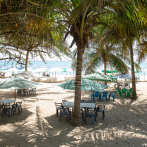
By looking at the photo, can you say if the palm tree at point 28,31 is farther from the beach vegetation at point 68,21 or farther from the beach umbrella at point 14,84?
the beach umbrella at point 14,84

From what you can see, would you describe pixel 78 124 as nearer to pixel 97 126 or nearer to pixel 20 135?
pixel 97 126

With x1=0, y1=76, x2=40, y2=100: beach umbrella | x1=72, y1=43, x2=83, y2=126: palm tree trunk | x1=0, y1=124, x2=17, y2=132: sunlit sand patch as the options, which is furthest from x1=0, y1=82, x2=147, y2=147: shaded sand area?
x1=0, y1=76, x2=40, y2=100: beach umbrella

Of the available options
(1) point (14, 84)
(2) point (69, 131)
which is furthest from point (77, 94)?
(1) point (14, 84)

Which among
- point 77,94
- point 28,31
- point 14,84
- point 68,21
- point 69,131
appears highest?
point 68,21

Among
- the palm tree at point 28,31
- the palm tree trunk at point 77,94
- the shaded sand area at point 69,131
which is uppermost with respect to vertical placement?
the palm tree at point 28,31

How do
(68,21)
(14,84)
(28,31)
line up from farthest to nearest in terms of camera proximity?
→ 1. (14,84)
2. (68,21)
3. (28,31)

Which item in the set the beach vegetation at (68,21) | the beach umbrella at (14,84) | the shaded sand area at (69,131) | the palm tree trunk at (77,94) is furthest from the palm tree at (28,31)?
the shaded sand area at (69,131)

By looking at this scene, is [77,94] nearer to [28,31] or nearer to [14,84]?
[28,31]

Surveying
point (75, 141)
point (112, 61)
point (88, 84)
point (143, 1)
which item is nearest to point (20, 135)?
point (75, 141)

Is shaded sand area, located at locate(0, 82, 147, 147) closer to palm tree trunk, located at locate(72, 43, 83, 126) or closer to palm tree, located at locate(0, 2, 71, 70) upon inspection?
palm tree trunk, located at locate(72, 43, 83, 126)

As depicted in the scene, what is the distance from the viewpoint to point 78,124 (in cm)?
648

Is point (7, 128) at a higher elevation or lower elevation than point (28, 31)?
lower

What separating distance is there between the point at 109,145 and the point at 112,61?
43.2 ft

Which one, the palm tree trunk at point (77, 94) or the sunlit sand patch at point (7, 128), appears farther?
the palm tree trunk at point (77, 94)
